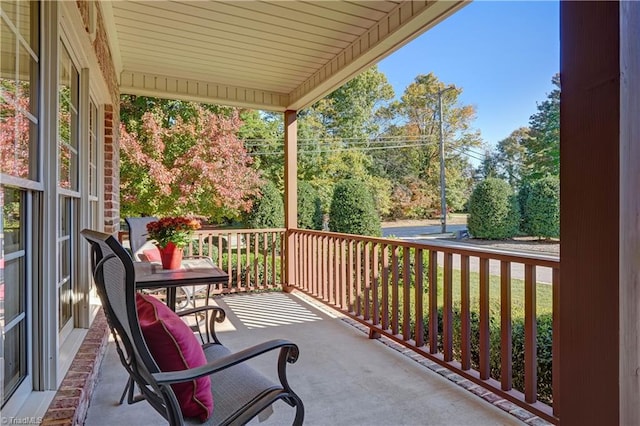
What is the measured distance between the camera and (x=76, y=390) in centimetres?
169

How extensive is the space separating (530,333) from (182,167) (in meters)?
7.43

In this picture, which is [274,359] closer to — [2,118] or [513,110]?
[2,118]

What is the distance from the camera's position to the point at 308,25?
11.2 feet

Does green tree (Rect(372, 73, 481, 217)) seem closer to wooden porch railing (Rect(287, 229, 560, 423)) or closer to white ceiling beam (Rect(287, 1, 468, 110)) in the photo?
wooden porch railing (Rect(287, 229, 560, 423))

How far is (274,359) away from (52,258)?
191cm

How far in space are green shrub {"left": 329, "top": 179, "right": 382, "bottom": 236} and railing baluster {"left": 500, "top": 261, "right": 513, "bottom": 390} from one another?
5.53m

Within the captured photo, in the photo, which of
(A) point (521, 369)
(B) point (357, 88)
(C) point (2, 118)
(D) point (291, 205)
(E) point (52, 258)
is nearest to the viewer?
(C) point (2, 118)

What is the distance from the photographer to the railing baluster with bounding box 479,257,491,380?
239cm

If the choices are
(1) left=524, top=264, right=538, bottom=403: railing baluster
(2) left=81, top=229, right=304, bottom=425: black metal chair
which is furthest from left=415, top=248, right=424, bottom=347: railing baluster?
(2) left=81, top=229, right=304, bottom=425: black metal chair

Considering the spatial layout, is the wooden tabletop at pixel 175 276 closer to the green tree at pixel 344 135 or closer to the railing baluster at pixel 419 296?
the railing baluster at pixel 419 296

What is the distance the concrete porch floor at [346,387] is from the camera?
84.4 inches

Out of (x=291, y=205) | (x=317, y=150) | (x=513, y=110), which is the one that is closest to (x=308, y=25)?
(x=291, y=205)

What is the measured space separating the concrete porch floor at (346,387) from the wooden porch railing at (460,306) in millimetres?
158

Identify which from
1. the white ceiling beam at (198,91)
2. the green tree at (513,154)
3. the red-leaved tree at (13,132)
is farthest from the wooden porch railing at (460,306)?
the green tree at (513,154)
